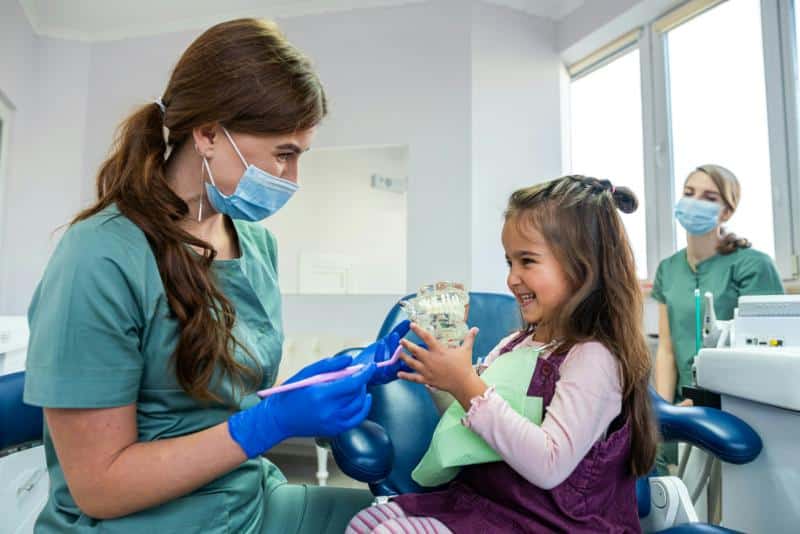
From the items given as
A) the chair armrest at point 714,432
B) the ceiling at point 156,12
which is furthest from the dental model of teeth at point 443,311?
the ceiling at point 156,12

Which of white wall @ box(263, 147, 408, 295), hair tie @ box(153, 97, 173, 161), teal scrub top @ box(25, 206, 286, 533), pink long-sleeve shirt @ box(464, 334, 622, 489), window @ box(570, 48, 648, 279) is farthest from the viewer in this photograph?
white wall @ box(263, 147, 408, 295)

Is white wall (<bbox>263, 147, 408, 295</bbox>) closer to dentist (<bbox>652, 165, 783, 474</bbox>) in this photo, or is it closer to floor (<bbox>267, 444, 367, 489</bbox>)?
floor (<bbox>267, 444, 367, 489</bbox>)

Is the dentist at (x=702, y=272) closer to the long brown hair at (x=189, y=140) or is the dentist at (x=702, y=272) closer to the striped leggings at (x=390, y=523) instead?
the striped leggings at (x=390, y=523)

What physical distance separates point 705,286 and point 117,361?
84.6 inches

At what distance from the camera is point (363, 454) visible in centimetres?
96

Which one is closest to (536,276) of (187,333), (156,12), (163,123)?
(187,333)

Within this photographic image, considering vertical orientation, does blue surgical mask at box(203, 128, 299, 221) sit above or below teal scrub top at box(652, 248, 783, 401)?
above

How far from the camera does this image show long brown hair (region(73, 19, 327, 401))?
0.81 meters

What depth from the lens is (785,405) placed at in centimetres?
95

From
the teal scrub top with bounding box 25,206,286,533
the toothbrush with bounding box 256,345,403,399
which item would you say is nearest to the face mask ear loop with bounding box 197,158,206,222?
the teal scrub top with bounding box 25,206,286,533

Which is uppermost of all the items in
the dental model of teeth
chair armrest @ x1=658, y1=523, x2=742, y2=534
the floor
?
the dental model of teeth

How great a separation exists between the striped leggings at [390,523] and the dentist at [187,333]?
6cm

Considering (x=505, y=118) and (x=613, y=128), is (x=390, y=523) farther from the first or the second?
(x=613, y=128)

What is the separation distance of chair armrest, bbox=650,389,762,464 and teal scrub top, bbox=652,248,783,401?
1187 mm
